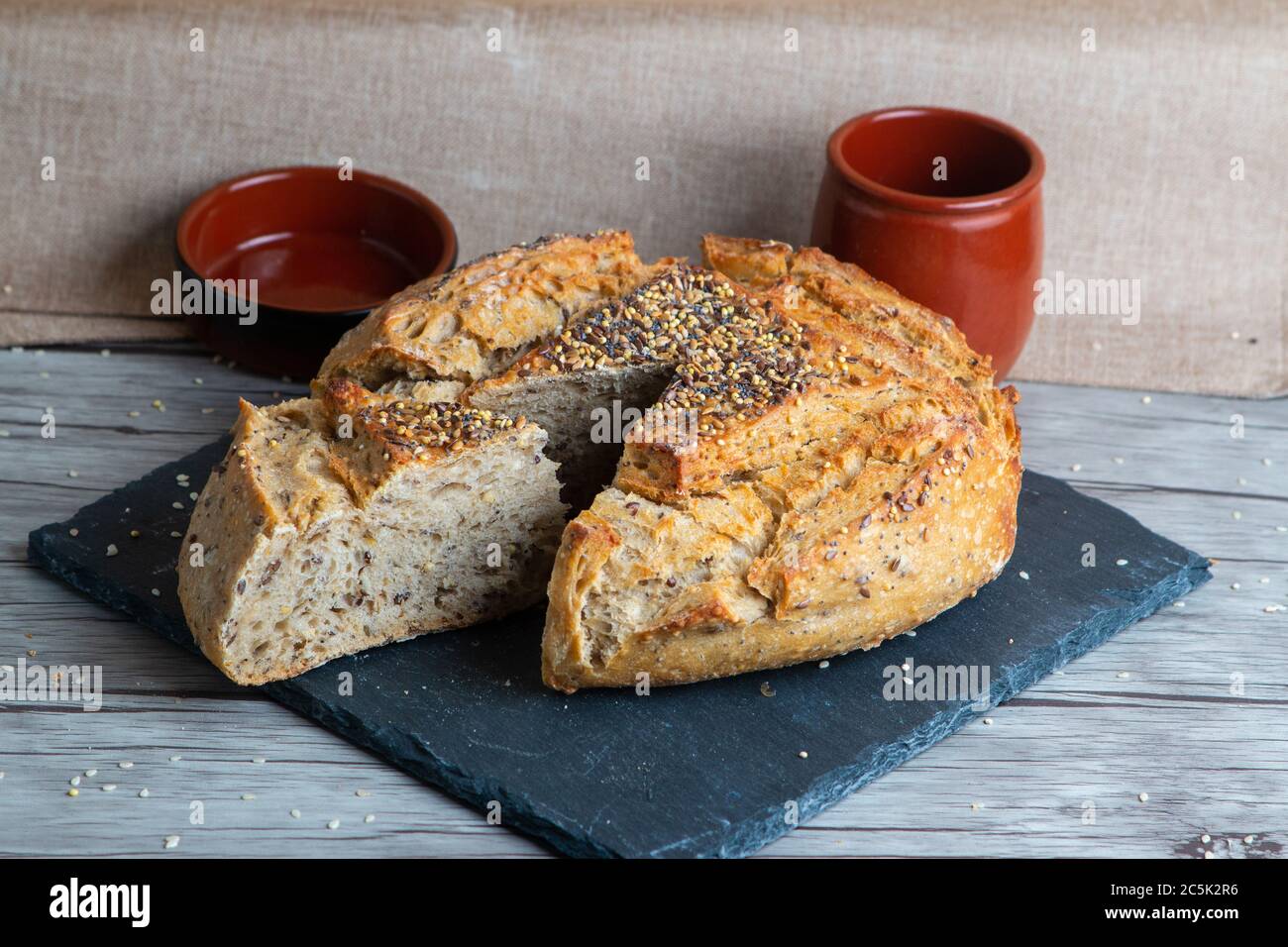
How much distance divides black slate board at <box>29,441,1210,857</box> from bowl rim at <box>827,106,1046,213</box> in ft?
3.55

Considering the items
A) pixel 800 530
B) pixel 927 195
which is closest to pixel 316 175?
pixel 927 195

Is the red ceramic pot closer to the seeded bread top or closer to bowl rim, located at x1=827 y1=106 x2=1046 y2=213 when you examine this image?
bowl rim, located at x1=827 y1=106 x2=1046 y2=213

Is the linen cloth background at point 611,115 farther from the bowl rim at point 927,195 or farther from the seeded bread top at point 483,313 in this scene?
the seeded bread top at point 483,313

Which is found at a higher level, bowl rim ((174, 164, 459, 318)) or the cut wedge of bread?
bowl rim ((174, 164, 459, 318))

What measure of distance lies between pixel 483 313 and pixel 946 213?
147cm

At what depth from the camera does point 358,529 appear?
345 cm

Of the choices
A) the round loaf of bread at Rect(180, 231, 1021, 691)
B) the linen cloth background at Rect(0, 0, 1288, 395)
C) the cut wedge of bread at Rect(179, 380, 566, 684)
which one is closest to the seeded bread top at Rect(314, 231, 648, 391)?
the round loaf of bread at Rect(180, 231, 1021, 691)

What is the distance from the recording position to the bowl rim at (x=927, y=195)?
434 cm

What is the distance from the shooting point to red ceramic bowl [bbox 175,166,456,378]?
469 cm

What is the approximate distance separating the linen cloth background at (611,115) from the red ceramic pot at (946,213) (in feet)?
1.62

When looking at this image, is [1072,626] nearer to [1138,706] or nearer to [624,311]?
[1138,706]

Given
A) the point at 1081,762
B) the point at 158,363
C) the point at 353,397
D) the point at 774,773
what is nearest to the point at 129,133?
the point at 158,363

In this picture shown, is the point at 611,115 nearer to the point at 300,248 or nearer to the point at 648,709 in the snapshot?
the point at 300,248

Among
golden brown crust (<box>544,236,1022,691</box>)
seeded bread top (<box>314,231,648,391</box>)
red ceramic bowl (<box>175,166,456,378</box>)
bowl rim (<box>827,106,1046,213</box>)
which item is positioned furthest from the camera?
red ceramic bowl (<box>175,166,456,378</box>)
